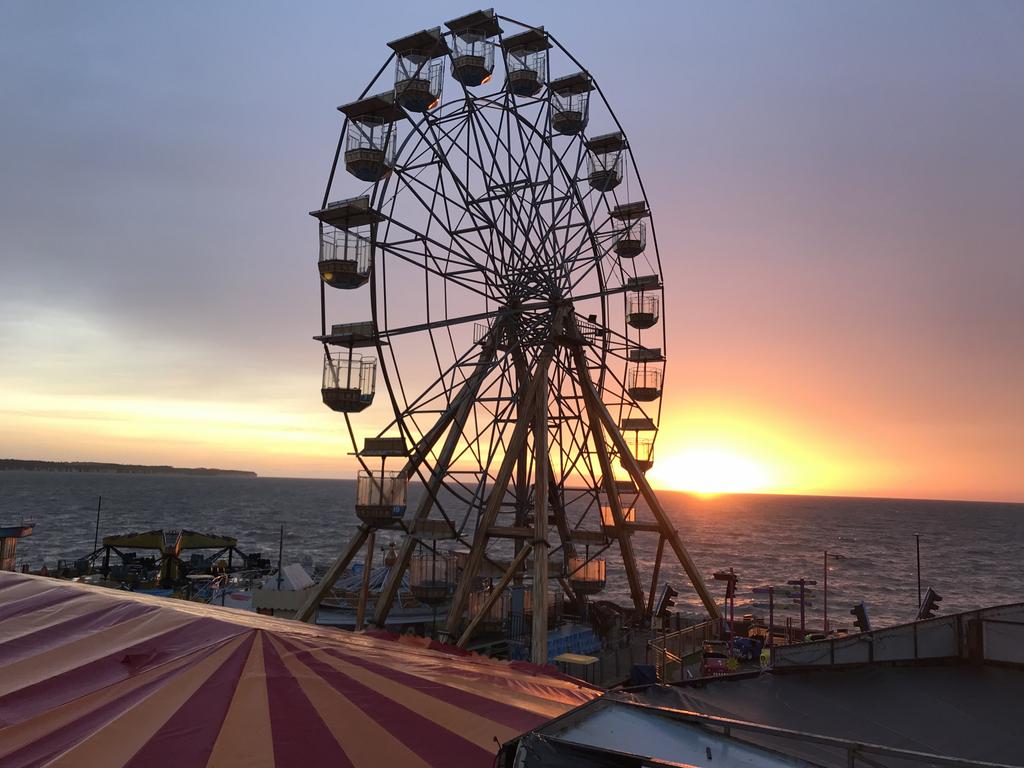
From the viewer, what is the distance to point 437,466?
24.4m

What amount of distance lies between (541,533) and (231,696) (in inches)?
561

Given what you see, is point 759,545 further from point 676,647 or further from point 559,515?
point 676,647

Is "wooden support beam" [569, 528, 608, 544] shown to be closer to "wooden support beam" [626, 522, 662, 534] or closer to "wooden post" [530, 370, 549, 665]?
"wooden support beam" [626, 522, 662, 534]

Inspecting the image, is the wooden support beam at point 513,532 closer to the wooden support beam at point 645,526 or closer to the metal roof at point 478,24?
the wooden support beam at point 645,526

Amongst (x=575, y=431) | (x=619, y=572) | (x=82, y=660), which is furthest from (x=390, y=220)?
(x=619, y=572)

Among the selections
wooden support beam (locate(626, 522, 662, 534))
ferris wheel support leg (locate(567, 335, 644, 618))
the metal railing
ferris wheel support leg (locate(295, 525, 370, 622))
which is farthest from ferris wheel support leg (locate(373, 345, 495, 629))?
the metal railing

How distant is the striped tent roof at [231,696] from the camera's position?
7480 millimetres

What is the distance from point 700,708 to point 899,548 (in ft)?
405

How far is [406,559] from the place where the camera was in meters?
22.6

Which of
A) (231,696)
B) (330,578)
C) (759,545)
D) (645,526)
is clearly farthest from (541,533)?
(759,545)

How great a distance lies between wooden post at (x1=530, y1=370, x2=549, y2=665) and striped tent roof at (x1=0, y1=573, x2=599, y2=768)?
9.31 m

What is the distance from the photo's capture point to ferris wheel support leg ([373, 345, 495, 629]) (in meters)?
22.1

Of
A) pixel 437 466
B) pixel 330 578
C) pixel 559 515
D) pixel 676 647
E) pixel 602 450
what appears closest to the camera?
pixel 330 578

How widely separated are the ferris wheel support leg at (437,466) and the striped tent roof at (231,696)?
416 inches
